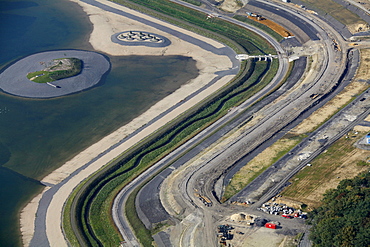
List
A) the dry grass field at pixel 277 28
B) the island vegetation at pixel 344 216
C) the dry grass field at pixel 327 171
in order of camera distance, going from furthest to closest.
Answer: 1. the dry grass field at pixel 277 28
2. the dry grass field at pixel 327 171
3. the island vegetation at pixel 344 216

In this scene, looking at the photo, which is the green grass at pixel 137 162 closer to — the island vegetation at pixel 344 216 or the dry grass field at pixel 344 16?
the island vegetation at pixel 344 216

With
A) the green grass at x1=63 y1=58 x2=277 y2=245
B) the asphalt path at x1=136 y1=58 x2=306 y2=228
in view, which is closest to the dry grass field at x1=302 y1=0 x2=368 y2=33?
the asphalt path at x1=136 y1=58 x2=306 y2=228

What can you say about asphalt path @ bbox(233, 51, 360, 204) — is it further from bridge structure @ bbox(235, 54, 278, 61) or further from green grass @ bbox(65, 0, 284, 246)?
bridge structure @ bbox(235, 54, 278, 61)

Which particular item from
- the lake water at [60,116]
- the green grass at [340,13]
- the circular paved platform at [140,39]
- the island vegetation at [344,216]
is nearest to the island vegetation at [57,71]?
the lake water at [60,116]

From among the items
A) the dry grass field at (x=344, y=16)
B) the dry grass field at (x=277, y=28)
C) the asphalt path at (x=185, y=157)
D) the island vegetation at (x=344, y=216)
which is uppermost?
the dry grass field at (x=344, y=16)

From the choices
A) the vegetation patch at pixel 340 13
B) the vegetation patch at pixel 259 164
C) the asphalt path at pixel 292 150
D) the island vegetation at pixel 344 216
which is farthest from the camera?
the vegetation patch at pixel 340 13

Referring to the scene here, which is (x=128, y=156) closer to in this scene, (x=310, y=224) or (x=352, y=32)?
(x=310, y=224)
